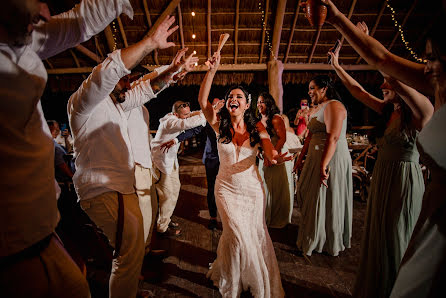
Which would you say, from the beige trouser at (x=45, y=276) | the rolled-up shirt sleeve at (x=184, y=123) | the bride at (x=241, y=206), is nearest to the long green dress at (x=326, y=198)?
the bride at (x=241, y=206)

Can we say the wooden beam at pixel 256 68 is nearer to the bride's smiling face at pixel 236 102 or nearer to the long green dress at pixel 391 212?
the bride's smiling face at pixel 236 102

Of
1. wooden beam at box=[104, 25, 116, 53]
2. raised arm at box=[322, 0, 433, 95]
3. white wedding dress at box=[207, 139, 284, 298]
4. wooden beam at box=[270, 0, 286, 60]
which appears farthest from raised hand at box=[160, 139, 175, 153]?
wooden beam at box=[270, 0, 286, 60]

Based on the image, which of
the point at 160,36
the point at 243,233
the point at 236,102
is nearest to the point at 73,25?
the point at 160,36

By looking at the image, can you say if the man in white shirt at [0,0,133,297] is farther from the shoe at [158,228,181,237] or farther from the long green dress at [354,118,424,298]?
the shoe at [158,228,181,237]

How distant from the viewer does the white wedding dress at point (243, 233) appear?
7.03 ft

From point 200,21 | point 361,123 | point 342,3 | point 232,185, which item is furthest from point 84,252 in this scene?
point 361,123

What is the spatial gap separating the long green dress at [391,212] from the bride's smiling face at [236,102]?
1509 mm

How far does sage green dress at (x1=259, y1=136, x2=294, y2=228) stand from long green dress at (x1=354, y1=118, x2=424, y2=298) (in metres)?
1.85

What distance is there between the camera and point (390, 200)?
6.60 ft

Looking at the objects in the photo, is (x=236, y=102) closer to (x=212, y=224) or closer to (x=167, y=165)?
(x=167, y=165)

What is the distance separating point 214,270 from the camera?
258 cm

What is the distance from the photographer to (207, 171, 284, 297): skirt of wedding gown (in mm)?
2141

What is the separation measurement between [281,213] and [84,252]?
3.29m

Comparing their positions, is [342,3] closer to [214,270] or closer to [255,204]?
[255,204]
